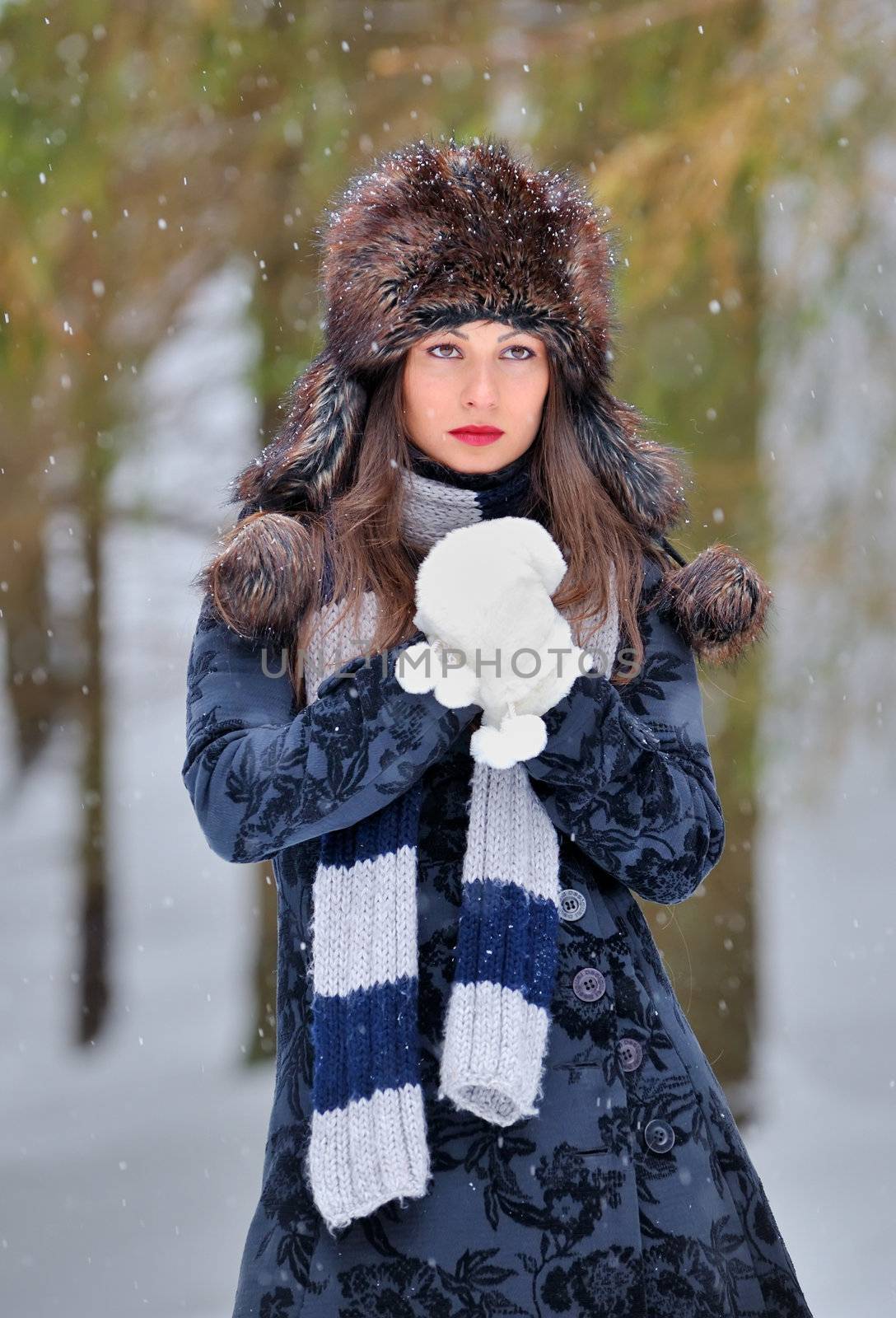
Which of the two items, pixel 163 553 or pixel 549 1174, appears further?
pixel 163 553

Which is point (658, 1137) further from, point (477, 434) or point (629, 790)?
point (477, 434)

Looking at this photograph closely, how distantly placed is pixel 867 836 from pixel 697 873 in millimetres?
7734

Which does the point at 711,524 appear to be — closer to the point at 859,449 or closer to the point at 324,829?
the point at 859,449

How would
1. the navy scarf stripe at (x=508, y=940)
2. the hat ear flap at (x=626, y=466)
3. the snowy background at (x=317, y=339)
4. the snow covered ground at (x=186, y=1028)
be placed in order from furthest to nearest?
1. the snow covered ground at (x=186, y=1028)
2. the snowy background at (x=317, y=339)
3. the hat ear flap at (x=626, y=466)
4. the navy scarf stripe at (x=508, y=940)

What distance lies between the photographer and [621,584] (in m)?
1.91

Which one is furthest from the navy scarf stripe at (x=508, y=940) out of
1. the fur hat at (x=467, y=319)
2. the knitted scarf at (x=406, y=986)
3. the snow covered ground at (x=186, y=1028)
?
the snow covered ground at (x=186, y=1028)

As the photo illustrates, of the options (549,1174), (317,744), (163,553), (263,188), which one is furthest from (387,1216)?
(163,553)

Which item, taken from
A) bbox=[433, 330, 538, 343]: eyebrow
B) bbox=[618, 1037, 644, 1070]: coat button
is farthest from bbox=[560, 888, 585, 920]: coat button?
bbox=[433, 330, 538, 343]: eyebrow

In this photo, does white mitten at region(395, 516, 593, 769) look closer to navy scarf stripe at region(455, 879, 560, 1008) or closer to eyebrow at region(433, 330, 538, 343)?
navy scarf stripe at region(455, 879, 560, 1008)

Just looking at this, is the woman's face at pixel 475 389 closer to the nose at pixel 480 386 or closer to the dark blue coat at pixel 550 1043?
the nose at pixel 480 386

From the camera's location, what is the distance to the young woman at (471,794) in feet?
5.49

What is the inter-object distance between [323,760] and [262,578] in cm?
27

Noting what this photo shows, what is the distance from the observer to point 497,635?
63.3 inches

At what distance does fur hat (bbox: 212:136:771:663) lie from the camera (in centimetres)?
184
